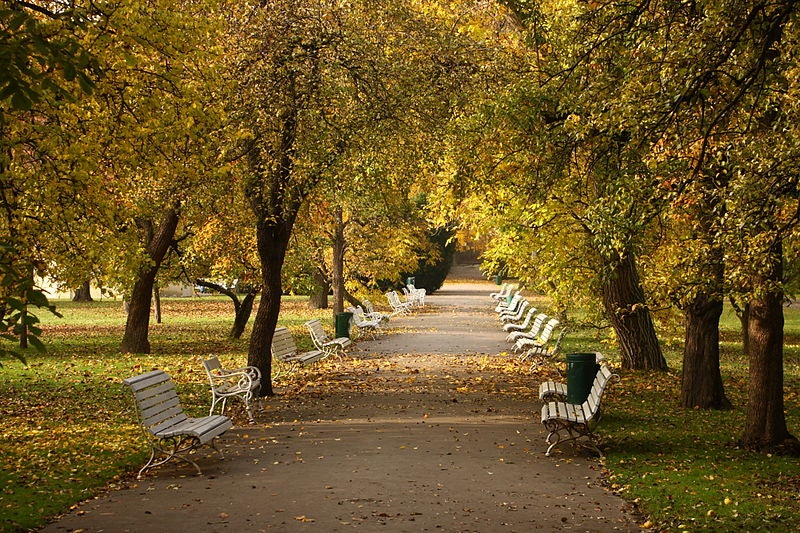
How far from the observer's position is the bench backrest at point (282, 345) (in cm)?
1855

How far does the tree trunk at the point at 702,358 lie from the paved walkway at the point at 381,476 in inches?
92.4

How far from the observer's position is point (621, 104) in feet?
31.8

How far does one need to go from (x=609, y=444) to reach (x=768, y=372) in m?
1.99

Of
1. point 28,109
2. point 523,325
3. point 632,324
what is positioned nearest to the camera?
point 28,109

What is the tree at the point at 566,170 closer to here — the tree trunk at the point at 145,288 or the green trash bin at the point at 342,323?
the green trash bin at the point at 342,323

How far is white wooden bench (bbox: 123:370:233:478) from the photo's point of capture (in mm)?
10484

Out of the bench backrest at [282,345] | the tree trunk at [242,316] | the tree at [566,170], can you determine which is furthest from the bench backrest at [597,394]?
the tree trunk at [242,316]

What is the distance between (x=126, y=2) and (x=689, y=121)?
626cm

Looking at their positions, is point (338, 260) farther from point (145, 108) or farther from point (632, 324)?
point (145, 108)

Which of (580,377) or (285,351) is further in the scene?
(285,351)

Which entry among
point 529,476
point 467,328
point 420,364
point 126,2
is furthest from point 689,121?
point 467,328

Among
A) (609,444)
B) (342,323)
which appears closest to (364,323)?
(342,323)

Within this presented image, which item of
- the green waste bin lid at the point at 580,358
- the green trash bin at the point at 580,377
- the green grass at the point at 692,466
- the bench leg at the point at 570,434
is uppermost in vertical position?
the green waste bin lid at the point at 580,358

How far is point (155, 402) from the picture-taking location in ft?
36.0
